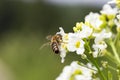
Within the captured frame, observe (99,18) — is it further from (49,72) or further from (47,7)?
(47,7)

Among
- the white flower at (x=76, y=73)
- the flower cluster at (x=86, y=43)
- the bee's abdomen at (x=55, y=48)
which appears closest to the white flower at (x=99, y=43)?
the flower cluster at (x=86, y=43)

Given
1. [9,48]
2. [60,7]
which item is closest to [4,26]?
[60,7]

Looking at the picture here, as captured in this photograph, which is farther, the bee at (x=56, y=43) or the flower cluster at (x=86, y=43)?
the bee at (x=56, y=43)

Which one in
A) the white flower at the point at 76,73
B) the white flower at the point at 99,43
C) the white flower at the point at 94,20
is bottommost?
the white flower at the point at 76,73

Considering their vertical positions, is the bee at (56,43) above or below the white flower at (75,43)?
above

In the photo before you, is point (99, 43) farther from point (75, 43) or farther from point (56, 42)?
point (56, 42)

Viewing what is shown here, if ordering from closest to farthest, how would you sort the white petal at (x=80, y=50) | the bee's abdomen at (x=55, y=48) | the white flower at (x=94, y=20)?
the white petal at (x=80, y=50)
the white flower at (x=94, y=20)
the bee's abdomen at (x=55, y=48)

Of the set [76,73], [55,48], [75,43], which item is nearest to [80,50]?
[75,43]

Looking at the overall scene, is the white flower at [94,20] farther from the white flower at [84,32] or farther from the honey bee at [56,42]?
the honey bee at [56,42]

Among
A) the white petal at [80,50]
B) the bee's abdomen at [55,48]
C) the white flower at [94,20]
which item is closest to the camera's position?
the white petal at [80,50]

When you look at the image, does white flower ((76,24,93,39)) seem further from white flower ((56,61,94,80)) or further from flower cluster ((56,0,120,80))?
white flower ((56,61,94,80))
